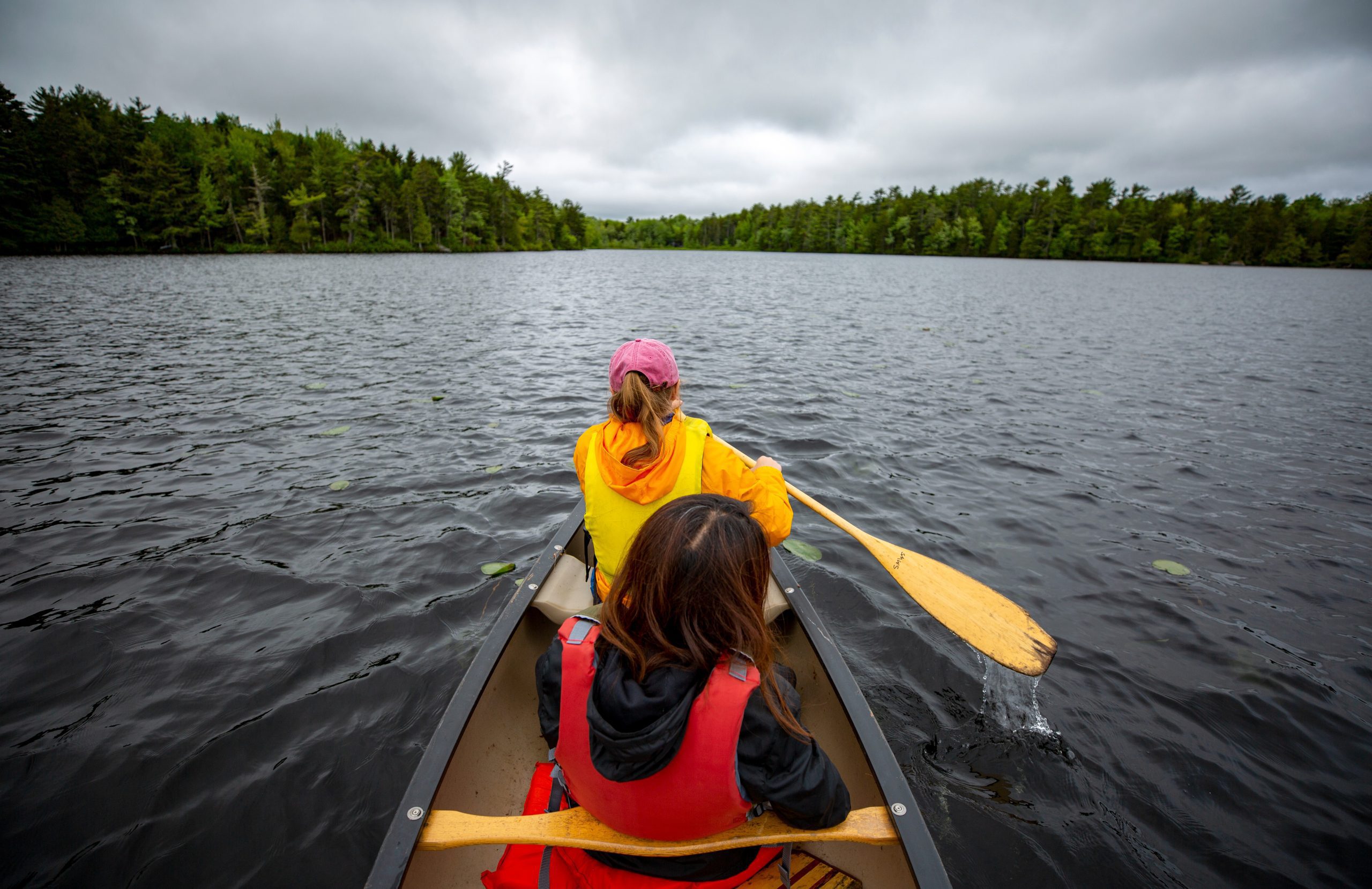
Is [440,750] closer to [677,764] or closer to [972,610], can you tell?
[677,764]

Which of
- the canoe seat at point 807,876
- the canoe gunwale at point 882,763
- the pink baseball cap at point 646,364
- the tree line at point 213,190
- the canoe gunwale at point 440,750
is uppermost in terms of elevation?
the tree line at point 213,190

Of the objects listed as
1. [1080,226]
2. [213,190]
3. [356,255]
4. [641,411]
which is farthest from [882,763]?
[1080,226]

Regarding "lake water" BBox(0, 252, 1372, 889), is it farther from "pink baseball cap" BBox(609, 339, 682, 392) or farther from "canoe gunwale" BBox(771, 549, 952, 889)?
"pink baseball cap" BBox(609, 339, 682, 392)

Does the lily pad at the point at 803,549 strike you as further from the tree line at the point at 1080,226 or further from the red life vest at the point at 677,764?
the tree line at the point at 1080,226

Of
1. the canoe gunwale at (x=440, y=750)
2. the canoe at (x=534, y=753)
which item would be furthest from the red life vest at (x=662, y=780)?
the canoe gunwale at (x=440, y=750)

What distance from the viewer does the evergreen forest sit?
4641cm

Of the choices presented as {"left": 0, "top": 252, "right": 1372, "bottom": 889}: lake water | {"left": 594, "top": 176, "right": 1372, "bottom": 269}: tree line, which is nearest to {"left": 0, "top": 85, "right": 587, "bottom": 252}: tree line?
{"left": 0, "top": 252, "right": 1372, "bottom": 889}: lake water

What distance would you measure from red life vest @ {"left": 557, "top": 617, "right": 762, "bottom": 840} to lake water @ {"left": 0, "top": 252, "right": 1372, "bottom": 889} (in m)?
1.78

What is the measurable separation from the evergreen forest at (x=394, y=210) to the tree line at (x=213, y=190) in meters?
0.15

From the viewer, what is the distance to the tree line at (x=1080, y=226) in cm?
7206

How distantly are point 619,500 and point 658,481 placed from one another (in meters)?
0.21

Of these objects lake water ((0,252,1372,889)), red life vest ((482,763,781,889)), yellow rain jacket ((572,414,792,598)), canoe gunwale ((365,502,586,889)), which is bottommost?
lake water ((0,252,1372,889))

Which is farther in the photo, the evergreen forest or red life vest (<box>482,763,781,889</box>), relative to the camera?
the evergreen forest

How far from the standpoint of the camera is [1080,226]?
85688 mm
